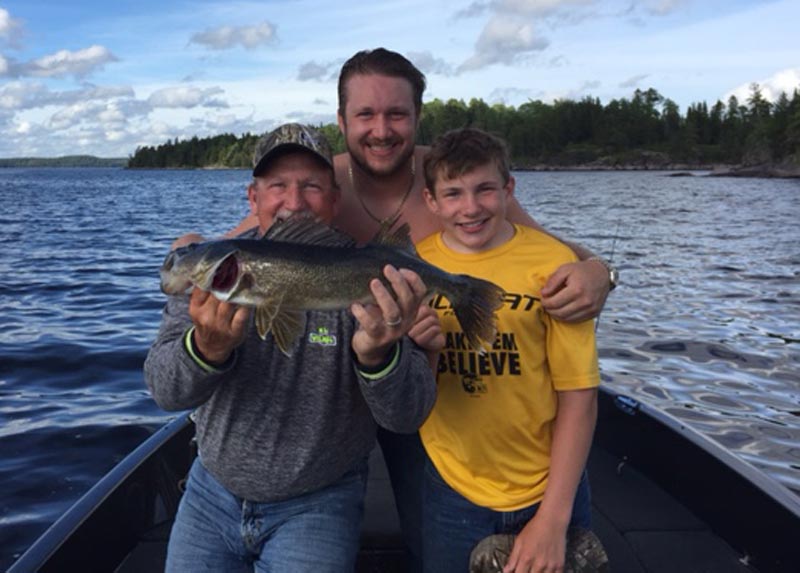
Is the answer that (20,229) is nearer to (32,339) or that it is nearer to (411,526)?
(32,339)

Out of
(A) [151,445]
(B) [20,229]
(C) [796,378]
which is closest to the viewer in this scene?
(A) [151,445]

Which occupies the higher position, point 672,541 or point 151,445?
point 151,445

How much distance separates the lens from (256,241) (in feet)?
10.3

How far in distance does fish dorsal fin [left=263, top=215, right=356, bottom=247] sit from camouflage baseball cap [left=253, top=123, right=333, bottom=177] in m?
0.50

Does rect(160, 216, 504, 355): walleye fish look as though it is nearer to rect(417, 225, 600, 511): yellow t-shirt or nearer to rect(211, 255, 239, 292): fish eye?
rect(211, 255, 239, 292): fish eye

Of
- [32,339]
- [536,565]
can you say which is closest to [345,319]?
[536,565]

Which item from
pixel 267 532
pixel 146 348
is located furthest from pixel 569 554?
pixel 146 348

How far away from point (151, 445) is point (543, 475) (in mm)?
2948

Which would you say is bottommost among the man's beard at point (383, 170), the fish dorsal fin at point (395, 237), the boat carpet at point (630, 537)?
the boat carpet at point (630, 537)

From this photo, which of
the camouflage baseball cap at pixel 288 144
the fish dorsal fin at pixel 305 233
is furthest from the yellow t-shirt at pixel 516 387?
the camouflage baseball cap at pixel 288 144

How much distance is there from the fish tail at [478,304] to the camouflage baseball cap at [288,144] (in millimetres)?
1077

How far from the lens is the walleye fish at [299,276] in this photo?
9.96 feet

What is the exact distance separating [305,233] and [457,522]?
1.65 m

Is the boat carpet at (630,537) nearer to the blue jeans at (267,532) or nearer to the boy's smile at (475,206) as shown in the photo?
the blue jeans at (267,532)
